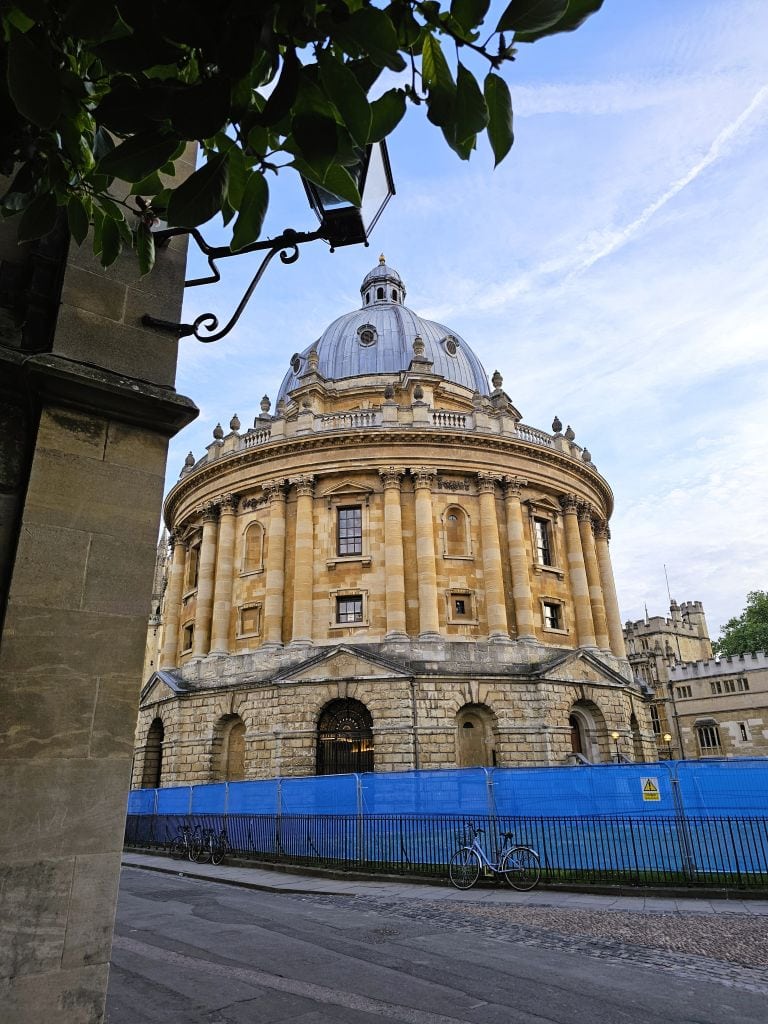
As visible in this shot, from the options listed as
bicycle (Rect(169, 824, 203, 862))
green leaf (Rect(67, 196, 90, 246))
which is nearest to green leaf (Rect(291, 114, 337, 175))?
green leaf (Rect(67, 196, 90, 246))

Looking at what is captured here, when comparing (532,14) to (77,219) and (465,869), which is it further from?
(465,869)

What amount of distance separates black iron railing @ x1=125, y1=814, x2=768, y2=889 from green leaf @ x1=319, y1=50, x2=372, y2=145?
15.2 meters

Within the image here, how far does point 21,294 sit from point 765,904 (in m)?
14.5

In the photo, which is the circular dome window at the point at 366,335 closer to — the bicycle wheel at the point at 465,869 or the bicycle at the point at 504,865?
the bicycle at the point at 504,865

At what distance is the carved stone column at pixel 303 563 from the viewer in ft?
99.4

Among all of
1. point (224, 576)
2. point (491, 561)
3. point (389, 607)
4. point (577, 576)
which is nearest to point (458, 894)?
point (389, 607)

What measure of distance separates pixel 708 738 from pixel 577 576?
110 feet

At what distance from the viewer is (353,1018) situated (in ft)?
19.9

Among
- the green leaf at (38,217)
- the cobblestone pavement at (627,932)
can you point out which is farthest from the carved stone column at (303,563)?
the green leaf at (38,217)

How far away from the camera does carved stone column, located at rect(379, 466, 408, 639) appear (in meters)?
29.8

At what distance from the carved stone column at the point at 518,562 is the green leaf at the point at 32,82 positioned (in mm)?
30286

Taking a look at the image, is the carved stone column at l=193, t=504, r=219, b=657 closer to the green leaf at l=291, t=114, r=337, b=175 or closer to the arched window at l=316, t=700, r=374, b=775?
the arched window at l=316, t=700, r=374, b=775

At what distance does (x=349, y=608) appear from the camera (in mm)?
31094

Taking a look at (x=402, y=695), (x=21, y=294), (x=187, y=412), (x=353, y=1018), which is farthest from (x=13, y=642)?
(x=402, y=695)
